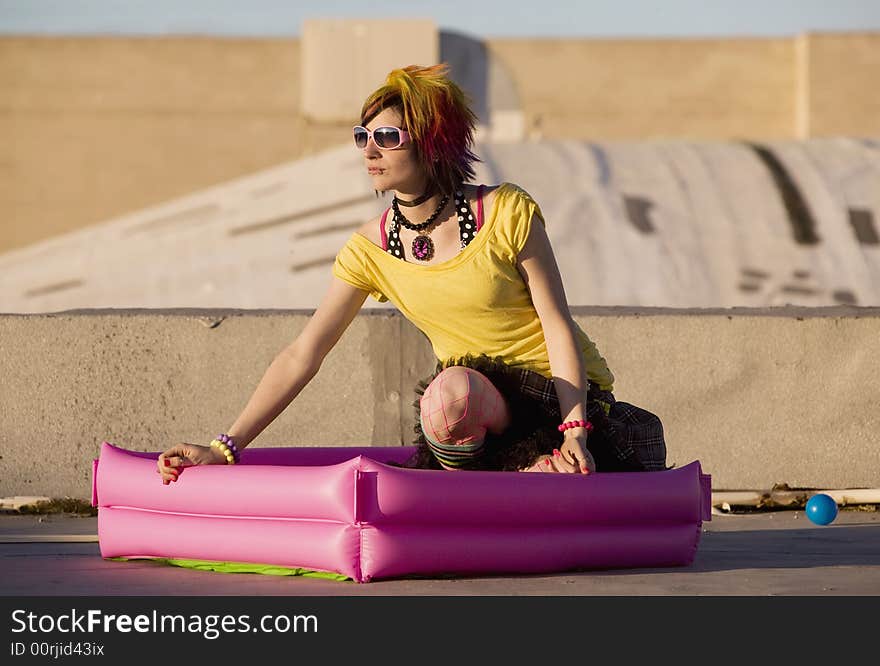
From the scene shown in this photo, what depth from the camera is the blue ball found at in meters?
4.77

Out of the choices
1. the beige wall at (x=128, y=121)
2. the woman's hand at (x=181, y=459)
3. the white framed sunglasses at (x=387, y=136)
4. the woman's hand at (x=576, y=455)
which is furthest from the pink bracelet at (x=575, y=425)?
the beige wall at (x=128, y=121)

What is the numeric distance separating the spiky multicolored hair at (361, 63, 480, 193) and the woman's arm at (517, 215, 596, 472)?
0.24 m

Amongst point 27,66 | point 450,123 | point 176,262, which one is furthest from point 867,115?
point 450,123

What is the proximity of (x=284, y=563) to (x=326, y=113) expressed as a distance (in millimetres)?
17275

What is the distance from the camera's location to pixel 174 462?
3820 millimetres

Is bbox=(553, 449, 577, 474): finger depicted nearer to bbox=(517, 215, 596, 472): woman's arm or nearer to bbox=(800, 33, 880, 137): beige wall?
bbox=(517, 215, 596, 472): woman's arm

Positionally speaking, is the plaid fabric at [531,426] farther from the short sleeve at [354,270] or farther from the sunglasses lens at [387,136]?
the sunglasses lens at [387,136]

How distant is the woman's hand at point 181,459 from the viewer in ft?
12.6

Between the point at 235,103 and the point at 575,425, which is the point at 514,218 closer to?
the point at 575,425

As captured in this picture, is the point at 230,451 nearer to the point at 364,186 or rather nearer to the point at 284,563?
the point at 284,563

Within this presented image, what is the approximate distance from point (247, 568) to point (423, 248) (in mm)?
877

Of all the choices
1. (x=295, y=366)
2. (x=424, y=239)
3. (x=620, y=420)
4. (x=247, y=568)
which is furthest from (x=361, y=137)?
(x=247, y=568)

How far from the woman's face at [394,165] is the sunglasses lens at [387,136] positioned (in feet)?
0.04

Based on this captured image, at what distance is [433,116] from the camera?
12.4 ft
